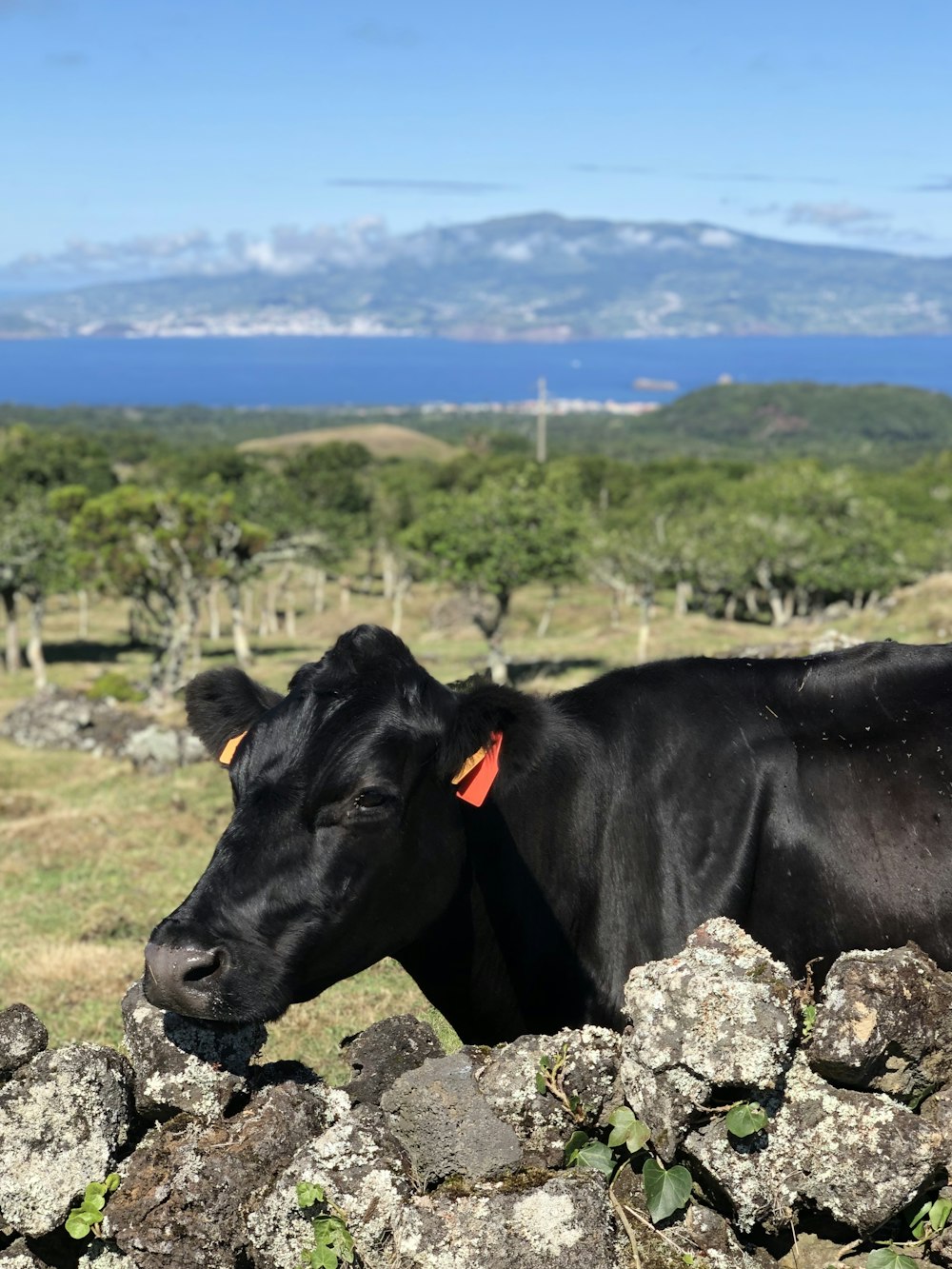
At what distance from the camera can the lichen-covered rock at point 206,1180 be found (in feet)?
13.6

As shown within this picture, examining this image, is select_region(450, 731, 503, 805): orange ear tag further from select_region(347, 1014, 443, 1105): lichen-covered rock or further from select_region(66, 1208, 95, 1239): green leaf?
select_region(66, 1208, 95, 1239): green leaf

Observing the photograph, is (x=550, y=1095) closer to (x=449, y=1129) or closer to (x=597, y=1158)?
(x=597, y=1158)

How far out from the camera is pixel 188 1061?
179 inches

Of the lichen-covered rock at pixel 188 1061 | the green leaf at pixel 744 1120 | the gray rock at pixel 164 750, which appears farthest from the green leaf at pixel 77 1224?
the gray rock at pixel 164 750

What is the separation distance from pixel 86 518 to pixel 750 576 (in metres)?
37.8

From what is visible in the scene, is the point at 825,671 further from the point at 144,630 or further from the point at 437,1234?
the point at 144,630

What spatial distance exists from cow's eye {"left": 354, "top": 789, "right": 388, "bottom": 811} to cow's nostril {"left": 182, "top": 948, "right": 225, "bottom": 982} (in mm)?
655

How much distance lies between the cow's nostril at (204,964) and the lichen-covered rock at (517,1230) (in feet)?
3.32

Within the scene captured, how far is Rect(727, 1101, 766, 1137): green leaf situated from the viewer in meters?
3.80

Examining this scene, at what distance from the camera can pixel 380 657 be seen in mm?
4402

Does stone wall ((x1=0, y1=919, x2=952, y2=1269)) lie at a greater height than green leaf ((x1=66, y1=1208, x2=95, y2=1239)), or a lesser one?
greater

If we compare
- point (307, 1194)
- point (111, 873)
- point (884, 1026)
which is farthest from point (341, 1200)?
point (111, 873)

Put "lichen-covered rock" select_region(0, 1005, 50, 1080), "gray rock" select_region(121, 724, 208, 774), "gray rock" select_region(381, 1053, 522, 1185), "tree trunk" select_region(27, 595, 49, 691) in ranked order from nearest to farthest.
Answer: "gray rock" select_region(381, 1053, 522, 1185)
"lichen-covered rock" select_region(0, 1005, 50, 1080)
"gray rock" select_region(121, 724, 208, 774)
"tree trunk" select_region(27, 595, 49, 691)

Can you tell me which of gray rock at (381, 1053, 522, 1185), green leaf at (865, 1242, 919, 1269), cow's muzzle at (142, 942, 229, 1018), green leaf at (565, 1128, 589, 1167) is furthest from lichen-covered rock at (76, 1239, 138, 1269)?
green leaf at (865, 1242, 919, 1269)
